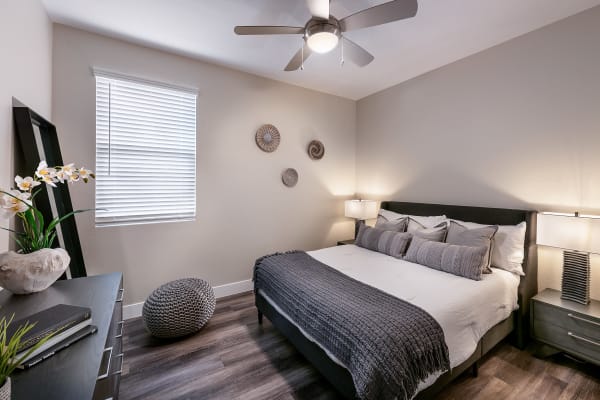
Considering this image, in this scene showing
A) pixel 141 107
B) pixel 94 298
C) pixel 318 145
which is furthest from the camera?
pixel 318 145

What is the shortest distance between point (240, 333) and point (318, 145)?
268 cm

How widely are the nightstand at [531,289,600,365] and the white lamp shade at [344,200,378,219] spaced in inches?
76.3

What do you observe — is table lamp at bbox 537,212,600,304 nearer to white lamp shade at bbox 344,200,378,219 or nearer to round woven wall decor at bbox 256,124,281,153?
white lamp shade at bbox 344,200,378,219

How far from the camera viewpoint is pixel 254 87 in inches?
131

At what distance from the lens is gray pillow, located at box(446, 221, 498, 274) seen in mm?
2263

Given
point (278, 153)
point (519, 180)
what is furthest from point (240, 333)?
point (519, 180)

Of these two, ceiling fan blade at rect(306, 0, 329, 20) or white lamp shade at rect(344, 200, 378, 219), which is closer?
ceiling fan blade at rect(306, 0, 329, 20)

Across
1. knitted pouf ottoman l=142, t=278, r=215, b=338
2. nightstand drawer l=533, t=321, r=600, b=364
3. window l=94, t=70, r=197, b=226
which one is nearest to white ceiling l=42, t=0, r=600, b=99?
window l=94, t=70, r=197, b=226

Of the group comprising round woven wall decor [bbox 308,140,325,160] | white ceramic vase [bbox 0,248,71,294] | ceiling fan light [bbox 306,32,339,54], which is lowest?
white ceramic vase [bbox 0,248,71,294]

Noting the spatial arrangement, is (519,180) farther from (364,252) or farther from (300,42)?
(300,42)

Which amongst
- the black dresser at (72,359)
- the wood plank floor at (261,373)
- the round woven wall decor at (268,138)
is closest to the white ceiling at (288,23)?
the round woven wall decor at (268,138)

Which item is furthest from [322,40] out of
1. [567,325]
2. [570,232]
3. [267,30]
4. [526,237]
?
[567,325]

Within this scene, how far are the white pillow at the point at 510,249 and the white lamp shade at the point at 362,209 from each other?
5.12ft

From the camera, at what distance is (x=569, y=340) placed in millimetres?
1975
